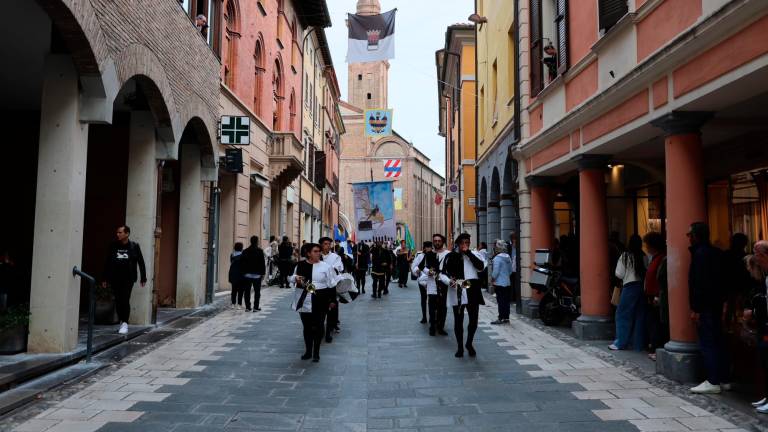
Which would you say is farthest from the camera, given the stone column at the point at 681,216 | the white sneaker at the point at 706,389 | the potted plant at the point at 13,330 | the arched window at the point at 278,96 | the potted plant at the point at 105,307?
the arched window at the point at 278,96

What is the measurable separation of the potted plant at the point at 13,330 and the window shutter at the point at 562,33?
9.68m

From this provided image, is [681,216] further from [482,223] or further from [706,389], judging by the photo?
[482,223]

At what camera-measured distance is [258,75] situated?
2172cm

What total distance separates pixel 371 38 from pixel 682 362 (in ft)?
64.3

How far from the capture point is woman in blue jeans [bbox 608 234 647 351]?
9047 millimetres

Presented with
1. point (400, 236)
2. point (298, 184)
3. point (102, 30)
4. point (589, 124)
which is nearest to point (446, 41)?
point (298, 184)

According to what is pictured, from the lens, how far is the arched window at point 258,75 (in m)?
21.2

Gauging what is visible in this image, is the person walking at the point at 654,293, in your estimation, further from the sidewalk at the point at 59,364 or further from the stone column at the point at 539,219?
the sidewalk at the point at 59,364

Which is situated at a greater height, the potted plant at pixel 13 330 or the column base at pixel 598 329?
the potted plant at pixel 13 330

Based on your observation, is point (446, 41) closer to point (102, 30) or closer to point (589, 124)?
point (589, 124)

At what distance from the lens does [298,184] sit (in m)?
30.8

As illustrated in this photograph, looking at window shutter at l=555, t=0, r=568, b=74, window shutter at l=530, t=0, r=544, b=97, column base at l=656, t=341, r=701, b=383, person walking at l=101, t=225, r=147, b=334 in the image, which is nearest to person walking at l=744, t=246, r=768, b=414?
column base at l=656, t=341, r=701, b=383

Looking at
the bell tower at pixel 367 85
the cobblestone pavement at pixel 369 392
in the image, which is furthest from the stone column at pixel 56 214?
the bell tower at pixel 367 85

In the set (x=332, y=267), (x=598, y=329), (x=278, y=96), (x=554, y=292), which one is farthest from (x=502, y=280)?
(x=278, y=96)
